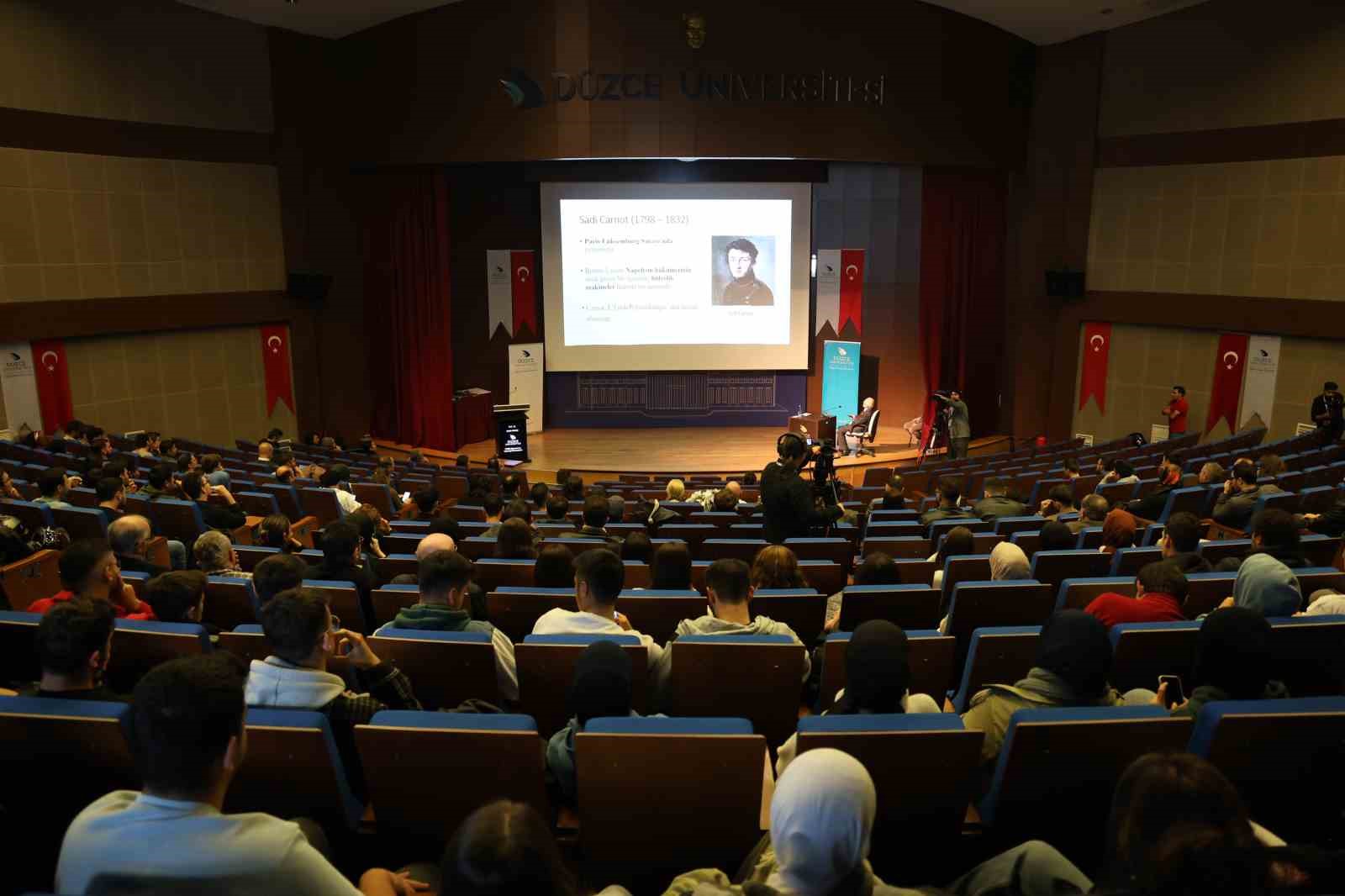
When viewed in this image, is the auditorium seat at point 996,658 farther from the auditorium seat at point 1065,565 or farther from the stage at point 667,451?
the stage at point 667,451

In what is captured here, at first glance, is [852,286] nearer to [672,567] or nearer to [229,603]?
[672,567]

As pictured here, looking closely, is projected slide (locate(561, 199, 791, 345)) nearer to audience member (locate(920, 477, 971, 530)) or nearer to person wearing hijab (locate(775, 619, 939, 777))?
audience member (locate(920, 477, 971, 530))

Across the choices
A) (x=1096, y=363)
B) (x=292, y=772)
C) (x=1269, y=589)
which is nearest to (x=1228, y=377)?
(x=1096, y=363)

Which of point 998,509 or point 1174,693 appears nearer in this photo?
point 1174,693

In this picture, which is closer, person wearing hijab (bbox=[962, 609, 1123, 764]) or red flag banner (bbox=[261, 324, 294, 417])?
person wearing hijab (bbox=[962, 609, 1123, 764])

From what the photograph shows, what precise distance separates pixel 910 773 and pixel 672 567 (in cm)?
230

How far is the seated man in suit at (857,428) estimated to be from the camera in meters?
15.9

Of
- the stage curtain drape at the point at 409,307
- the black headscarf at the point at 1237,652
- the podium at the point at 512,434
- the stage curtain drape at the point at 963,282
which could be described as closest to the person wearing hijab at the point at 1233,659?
the black headscarf at the point at 1237,652

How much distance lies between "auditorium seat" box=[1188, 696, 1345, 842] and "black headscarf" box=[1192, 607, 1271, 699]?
22 centimetres

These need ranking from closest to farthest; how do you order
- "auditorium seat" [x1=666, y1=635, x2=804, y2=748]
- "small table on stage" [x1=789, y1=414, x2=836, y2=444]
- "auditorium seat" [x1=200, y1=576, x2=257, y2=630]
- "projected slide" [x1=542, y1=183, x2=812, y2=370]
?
"auditorium seat" [x1=666, y1=635, x2=804, y2=748], "auditorium seat" [x1=200, y1=576, x2=257, y2=630], "small table on stage" [x1=789, y1=414, x2=836, y2=444], "projected slide" [x1=542, y1=183, x2=812, y2=370]

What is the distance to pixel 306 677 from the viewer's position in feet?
9.46

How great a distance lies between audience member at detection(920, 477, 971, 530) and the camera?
24.5ft

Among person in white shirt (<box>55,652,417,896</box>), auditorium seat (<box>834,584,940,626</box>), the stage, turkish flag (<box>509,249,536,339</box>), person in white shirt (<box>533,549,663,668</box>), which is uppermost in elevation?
turkish flag (<box>509,249,536,339</box>)

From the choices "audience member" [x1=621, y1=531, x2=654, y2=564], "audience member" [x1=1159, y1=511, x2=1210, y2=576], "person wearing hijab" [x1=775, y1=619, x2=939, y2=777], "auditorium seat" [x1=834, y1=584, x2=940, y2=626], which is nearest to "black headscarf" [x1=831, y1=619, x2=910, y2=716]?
"person wearing hijab" [x1=775, y1=619, x2=939, y2=777]
